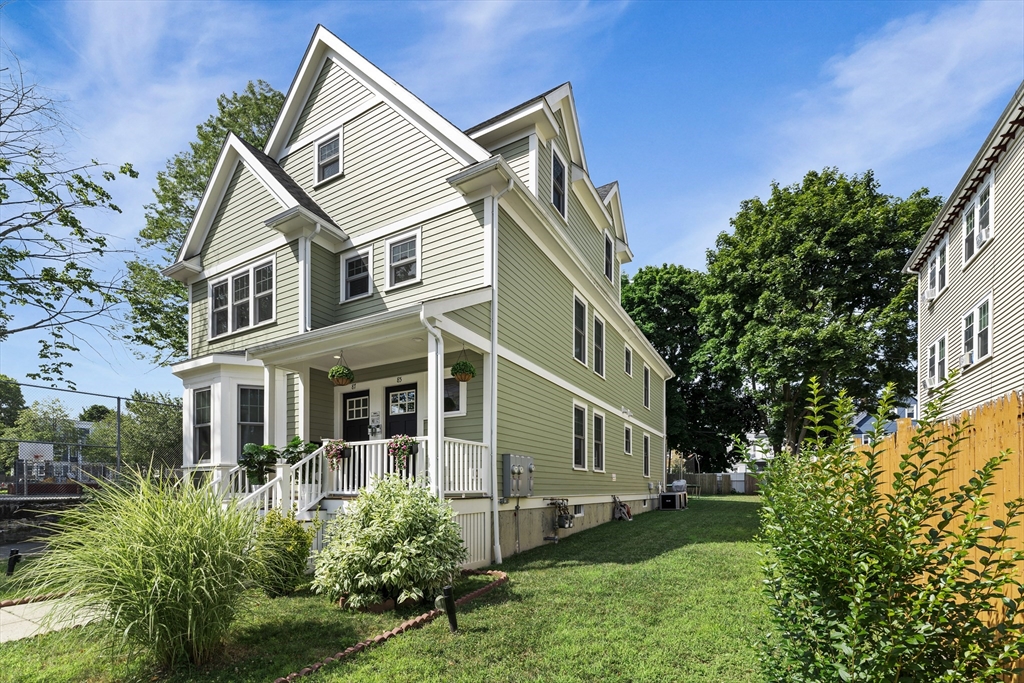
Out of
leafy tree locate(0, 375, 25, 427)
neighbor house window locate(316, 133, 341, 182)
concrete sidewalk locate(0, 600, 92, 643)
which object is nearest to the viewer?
concrete sidewalk locate(0, 600, 92, 643)

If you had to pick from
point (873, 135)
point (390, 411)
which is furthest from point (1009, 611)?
point (390, 411)

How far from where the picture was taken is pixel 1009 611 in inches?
113

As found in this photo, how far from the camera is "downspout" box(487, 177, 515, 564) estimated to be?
32.3 feet

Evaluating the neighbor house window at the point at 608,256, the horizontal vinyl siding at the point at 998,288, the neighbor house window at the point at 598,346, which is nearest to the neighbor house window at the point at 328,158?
the neighbor house window at the point at 598,346

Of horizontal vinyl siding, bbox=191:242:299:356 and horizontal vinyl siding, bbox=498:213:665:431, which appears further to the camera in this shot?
horizontal vinyl siding, bbox=191:242:299:356

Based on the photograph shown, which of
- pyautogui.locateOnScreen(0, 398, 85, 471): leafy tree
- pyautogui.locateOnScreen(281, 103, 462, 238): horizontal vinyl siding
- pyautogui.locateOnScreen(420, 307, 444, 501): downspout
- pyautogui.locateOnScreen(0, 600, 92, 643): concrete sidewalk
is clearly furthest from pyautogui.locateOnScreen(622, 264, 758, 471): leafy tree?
pyautogui.locateOnScreen(0, 600, 92, 643): concrete sidewalk

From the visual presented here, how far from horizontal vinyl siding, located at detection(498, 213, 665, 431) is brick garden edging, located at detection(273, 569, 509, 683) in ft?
13.4

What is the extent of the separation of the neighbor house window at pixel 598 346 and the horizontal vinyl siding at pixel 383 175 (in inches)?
268

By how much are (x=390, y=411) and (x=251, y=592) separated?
6330 mm

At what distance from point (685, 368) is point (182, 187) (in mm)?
27053

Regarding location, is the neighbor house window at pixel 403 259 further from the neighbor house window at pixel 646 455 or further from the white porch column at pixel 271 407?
the neighbor house window at pixel 646 455

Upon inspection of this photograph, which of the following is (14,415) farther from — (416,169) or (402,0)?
(402,0)

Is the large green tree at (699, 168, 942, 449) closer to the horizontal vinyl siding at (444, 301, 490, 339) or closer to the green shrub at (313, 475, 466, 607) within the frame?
the horizontal vinyl siding at (444, 301, 490, 339)

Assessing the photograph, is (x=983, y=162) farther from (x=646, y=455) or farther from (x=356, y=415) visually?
(x=356, y=415)
